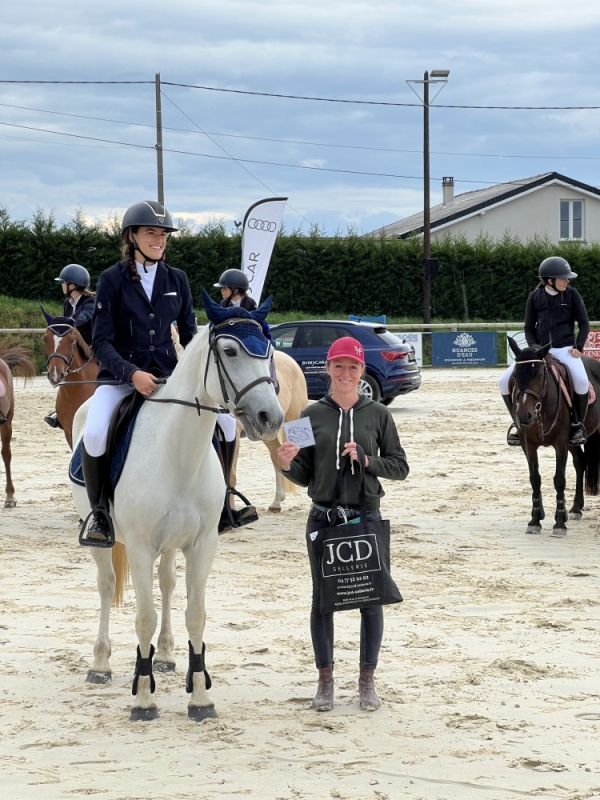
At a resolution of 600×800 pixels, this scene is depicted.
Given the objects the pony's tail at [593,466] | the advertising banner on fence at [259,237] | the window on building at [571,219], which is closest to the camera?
the pony's tail at [593,466]

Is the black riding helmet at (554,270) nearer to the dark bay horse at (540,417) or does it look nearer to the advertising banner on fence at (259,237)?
the dark bay horse at (540,417)

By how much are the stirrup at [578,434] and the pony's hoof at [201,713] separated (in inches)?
238

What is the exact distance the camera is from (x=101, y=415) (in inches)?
203

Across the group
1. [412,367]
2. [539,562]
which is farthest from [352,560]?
[412,367]

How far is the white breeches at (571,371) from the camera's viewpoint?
10.0 metres

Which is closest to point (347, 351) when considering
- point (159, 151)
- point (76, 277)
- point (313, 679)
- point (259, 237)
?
point (313, 679)

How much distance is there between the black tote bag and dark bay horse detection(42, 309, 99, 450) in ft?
18.5

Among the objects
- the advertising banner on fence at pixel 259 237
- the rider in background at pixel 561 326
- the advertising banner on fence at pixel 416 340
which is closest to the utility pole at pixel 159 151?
the advertising banner on fence at pixel 416 340

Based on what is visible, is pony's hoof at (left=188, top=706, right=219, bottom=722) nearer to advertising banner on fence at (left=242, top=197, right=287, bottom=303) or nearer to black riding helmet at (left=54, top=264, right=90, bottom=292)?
black riding helmet at (left=54, top=264, right=90, bottom=292)

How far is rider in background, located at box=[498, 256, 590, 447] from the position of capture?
32.8 feet

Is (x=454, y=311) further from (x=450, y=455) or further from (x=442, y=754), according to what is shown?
(x=442, y=754)

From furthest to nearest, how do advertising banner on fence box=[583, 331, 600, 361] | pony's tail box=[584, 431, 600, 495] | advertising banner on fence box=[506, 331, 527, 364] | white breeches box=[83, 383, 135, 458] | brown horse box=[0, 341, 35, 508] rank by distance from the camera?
advertising banner on fence box=[506, 331, 527, 364] < advertising banner on fence box=[583, 331, 600, 361] < brown horse box=[0, 341, 35, 508] < pony's tail box=[584, 431, 600, 495] < white breeches box=[83, 383, 135, 458]

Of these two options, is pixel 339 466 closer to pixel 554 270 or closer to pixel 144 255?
pixel 144 255

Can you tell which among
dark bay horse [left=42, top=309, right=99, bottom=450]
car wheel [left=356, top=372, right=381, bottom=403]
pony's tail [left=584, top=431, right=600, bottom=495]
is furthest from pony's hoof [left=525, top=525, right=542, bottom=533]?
car wheel [left=356, top=372, right=381, bottom=403]
